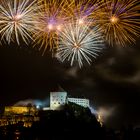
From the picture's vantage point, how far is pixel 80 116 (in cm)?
7031

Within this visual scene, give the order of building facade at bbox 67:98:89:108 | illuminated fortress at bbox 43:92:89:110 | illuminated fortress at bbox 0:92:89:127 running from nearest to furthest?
illuminated fortress at bbox 0:92:89:127 → illuminated fortress at bbox 43:92:89:110 → building facade at bbox 67:98:89:108

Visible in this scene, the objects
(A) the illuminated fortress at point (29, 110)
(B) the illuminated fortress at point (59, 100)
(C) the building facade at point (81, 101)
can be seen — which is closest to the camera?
(A) the illuminated fortress at point (29, 110)

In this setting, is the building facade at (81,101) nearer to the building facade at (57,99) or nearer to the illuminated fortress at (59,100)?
the illuminated fortress at (59,100)

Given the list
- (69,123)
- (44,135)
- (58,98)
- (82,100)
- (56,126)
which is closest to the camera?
(44,135)

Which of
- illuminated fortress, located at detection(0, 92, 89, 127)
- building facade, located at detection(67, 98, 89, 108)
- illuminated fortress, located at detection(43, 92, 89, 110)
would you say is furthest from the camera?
building facade, located at detection(67, 98, 89, 108)

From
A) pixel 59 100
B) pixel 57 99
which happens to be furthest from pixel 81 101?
pixel 57 99

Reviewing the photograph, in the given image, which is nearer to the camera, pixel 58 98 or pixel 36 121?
pixel 36 121

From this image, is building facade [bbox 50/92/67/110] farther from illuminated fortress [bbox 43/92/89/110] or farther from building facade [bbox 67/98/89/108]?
building facade [bbox 67/98/89/108]

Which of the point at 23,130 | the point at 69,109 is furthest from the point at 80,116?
the point at 23,130

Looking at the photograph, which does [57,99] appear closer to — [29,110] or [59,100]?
[59,100]

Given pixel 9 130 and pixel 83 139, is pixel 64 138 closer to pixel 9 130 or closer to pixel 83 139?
pixel 83 139

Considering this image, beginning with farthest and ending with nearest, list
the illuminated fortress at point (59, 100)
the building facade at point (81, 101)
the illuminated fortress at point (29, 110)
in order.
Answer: the building facade at point (81, 101) → the illuminated fortress at point (59, 100) → the illuminated fortress at point (29, 110)

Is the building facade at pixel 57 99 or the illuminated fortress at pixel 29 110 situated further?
the building facade at pixel 57 99

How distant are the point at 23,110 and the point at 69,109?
866 centimetres
